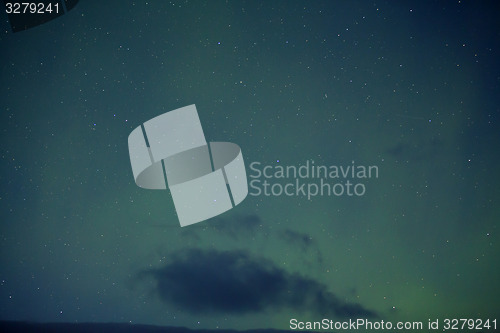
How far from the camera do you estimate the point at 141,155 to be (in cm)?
279

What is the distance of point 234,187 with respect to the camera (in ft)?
9.02

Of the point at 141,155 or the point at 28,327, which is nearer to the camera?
the point at 141,155

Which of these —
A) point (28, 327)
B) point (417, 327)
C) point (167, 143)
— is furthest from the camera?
point (28, 327)

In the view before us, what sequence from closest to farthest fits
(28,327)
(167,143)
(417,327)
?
1. (167,143)
2. (417,327)
3. (28,327)

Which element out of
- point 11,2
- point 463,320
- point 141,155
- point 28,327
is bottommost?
point 463,320

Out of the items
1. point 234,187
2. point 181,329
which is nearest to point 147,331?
point 181,329

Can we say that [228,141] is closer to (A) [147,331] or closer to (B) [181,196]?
(B) [181,196]

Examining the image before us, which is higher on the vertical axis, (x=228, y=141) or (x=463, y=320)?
(x=228, y=141)

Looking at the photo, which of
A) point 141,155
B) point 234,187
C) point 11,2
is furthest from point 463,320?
point 11,2

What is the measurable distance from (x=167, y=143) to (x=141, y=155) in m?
0.35

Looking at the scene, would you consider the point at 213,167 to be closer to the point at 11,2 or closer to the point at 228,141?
the point at 228,141
